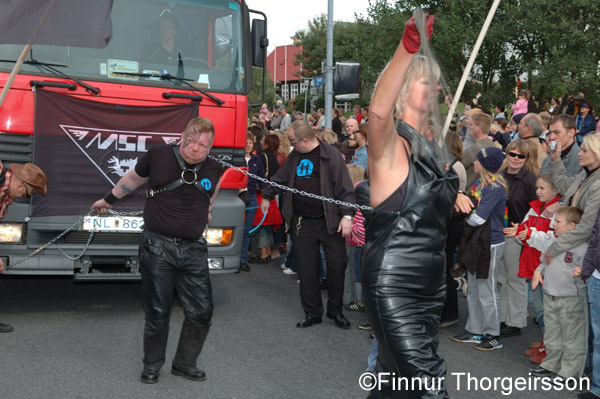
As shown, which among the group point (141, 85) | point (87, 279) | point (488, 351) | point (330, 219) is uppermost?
point (141, 85)

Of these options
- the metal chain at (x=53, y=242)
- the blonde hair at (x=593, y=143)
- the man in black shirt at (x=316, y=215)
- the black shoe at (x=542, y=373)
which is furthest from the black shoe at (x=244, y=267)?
the blonde hair at (x=593, y=143)

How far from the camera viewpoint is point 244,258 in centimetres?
1041

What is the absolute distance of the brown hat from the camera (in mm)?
6207

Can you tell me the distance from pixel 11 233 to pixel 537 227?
4.70 metres

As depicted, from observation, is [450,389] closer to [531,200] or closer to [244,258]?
[531,200]

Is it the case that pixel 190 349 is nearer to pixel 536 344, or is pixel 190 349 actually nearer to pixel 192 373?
pixel 192 373

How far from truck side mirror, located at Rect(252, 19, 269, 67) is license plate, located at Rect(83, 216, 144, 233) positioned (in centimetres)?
215

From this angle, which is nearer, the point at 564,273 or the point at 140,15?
the point at 564,273

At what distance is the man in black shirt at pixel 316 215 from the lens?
7305 mm

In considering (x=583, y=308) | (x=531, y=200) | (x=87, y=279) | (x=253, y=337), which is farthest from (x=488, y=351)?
(x=87, y=279)

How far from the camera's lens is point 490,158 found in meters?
6.48

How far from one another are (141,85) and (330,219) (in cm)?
227

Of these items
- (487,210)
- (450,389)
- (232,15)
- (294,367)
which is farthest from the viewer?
(232,15)

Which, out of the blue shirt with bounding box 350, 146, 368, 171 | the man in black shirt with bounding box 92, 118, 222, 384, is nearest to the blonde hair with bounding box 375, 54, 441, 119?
the man in black shirt with bounding box 92, 118, 222, 384
